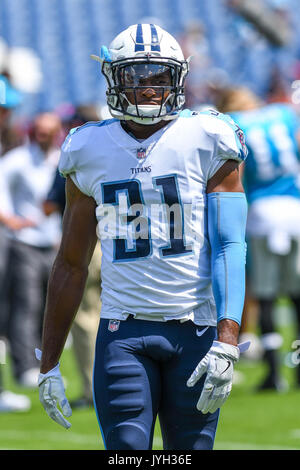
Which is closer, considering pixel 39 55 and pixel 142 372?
pixel 142 372

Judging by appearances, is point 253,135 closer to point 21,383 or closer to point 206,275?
point 21,383

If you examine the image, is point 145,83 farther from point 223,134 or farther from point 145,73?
point 223,134

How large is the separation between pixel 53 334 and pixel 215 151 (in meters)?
0.76

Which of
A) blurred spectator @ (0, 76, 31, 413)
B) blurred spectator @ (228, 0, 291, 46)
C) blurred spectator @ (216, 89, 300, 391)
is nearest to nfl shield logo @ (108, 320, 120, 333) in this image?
blurred spectator @ (0, 76, 31, 413)

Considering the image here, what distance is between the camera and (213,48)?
18141 mm

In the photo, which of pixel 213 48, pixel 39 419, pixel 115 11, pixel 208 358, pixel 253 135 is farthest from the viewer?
pixel 115 11

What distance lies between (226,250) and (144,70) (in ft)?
1.96

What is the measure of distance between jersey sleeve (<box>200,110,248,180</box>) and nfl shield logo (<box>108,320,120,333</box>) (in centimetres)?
51

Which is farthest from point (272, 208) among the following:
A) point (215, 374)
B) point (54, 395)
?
point (215, 374)

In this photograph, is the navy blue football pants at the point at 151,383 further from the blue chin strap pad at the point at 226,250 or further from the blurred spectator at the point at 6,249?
the blurred spectator at the point at 6,249

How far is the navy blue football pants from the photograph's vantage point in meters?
2.82

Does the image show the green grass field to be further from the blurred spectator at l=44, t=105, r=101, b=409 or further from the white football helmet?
the white football helmet
